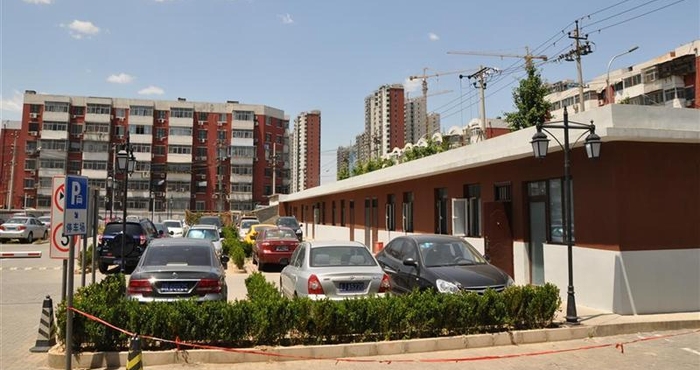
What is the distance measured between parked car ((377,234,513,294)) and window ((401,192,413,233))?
386 inches

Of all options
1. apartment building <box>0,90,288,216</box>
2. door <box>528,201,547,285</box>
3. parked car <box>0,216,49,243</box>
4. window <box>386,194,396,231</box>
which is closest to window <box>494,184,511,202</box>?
door <box>528,201,547,285</box>

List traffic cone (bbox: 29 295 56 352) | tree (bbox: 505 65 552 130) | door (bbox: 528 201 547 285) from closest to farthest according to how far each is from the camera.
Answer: traffic cone (bbox: 29 295 56 352), door (bbox: 528 201 547 285), tree (bbox: 505 65 552 130)

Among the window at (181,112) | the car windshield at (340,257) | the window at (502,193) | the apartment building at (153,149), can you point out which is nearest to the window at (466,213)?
the window at (502,193)

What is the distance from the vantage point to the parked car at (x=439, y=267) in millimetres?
8961

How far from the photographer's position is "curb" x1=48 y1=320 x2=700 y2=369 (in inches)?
265

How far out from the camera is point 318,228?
39.2 meters

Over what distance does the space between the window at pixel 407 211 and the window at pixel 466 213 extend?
4.84 m

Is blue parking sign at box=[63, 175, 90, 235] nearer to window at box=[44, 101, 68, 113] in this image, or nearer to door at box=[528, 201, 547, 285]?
door at box=[528, 201, 547, 285]

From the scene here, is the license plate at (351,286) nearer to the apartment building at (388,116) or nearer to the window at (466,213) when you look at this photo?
the window at (466,213)

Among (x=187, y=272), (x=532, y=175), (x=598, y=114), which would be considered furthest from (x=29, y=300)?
(x=598, y=114)

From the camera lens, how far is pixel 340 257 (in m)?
9.45

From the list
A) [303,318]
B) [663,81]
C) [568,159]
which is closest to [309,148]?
[663,81]

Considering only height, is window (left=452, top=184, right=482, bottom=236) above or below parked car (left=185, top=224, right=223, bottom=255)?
above

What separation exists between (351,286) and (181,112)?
3016 inches
